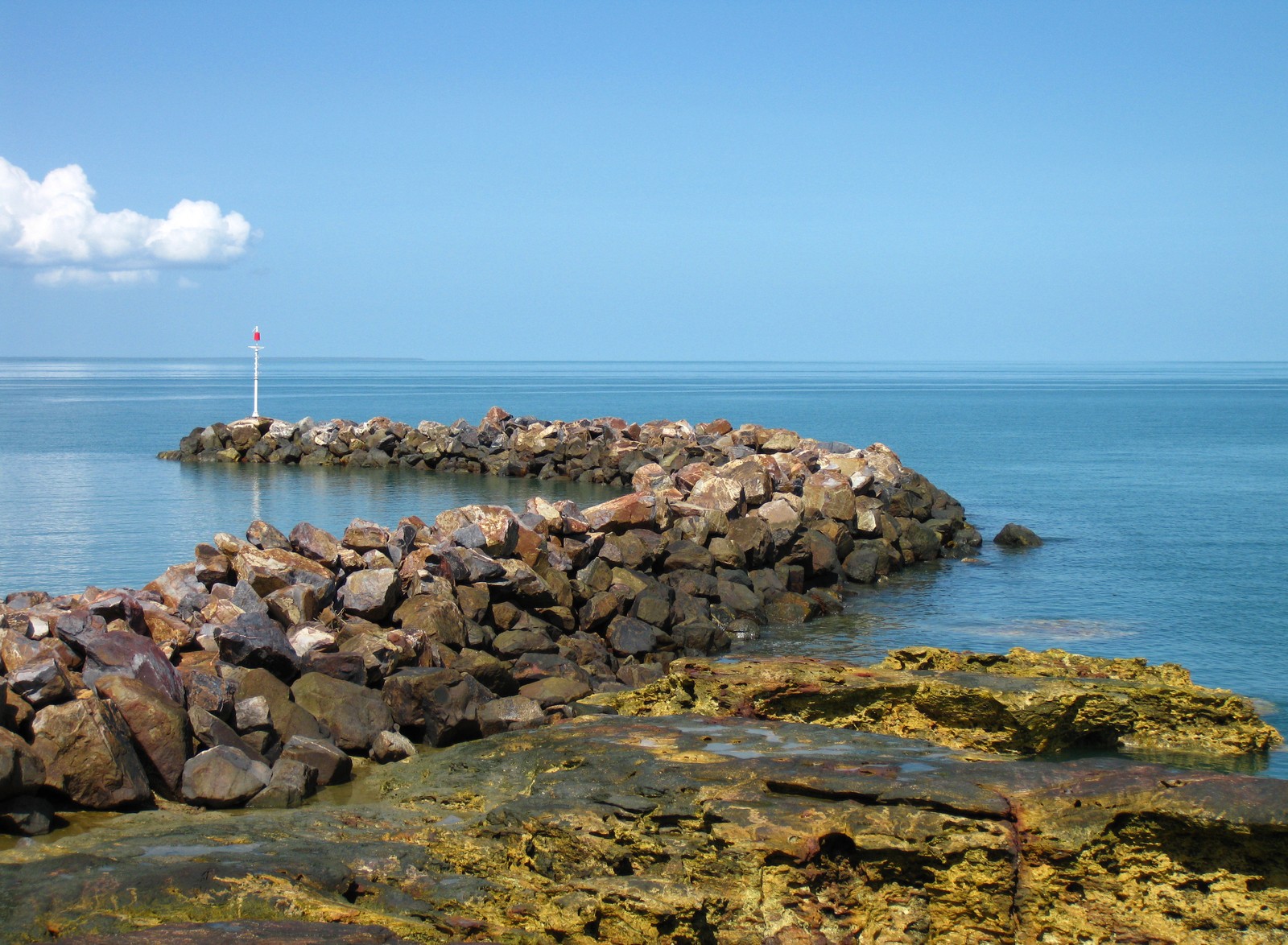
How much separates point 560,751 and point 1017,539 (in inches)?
733

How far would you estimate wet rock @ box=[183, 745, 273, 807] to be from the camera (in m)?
8.59

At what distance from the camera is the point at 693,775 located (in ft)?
25.6

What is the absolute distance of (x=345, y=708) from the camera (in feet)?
34.4

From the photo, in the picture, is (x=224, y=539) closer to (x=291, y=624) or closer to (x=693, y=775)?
(x=291, y=624)

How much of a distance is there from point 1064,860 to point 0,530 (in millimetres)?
22951

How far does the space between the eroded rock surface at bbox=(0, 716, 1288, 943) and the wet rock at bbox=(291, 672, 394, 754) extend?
2.65 meters

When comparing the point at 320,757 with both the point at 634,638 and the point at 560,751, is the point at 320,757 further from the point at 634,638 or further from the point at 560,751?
the point at 634,638

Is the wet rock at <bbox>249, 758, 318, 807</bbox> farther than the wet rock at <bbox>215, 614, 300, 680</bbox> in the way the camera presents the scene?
No

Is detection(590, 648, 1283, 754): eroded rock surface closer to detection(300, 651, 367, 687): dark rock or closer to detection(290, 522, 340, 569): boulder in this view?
detection(300, 651, 367, 687): dark rock

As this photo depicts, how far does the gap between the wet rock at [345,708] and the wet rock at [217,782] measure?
4.97 feet

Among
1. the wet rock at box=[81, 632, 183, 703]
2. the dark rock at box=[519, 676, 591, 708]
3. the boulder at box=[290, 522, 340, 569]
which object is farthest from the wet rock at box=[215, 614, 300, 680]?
the boulder at box=[290, 522, 340, 569]

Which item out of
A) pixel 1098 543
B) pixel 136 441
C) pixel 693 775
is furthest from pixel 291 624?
pixel 136 441

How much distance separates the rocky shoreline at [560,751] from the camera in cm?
642

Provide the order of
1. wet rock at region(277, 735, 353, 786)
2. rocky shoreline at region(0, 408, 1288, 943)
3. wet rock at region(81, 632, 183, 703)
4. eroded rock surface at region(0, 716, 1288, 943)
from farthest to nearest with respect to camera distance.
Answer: wet rock at region(81, 632, 183, 703) < wet rock at region(277, 735, 353, 786) < rocky shoreline at region(0, 408, 1288, 943) < eroded rock surface at region(0, 716, 1288, 943)
